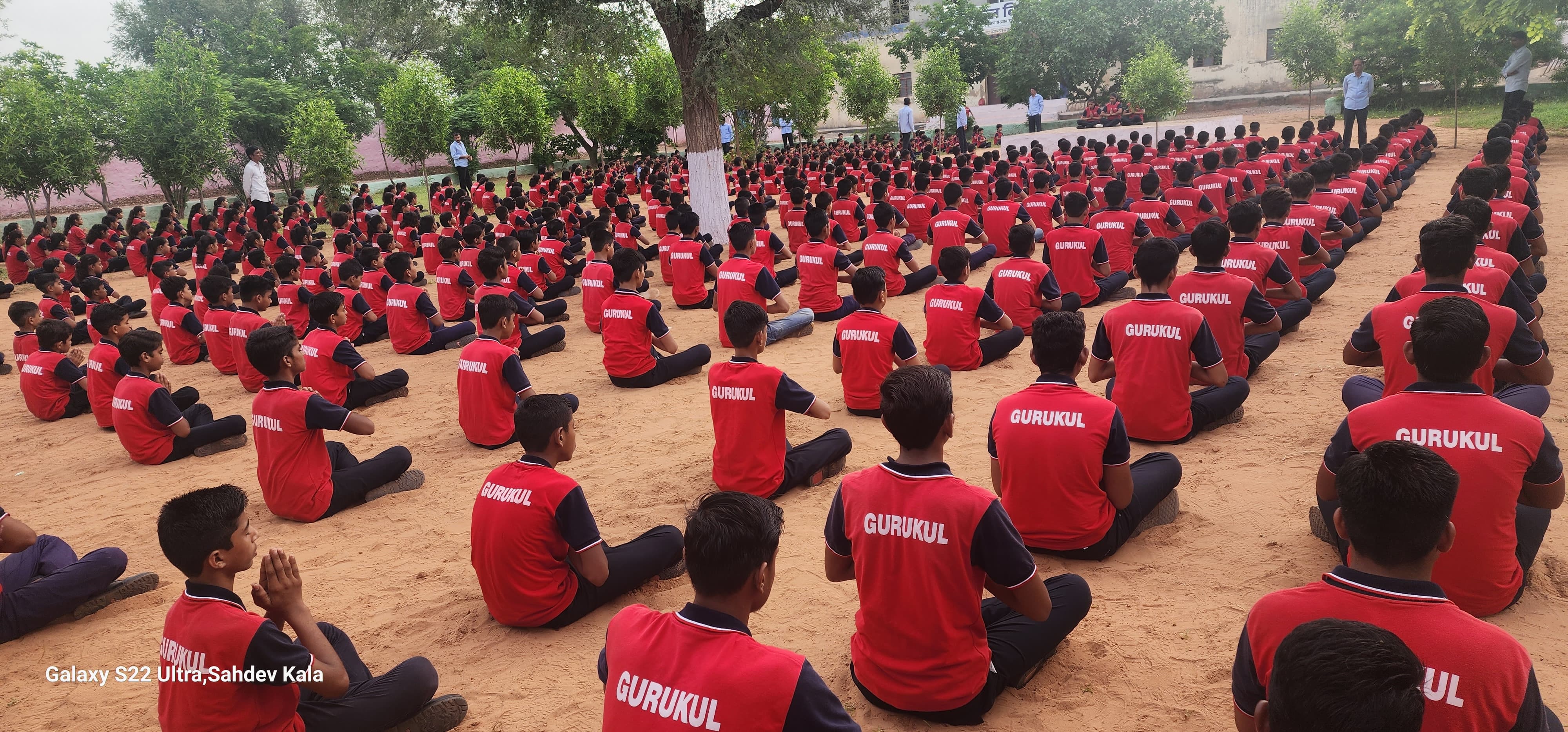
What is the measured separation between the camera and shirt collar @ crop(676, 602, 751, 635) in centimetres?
221

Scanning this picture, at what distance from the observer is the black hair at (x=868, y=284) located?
6133 mm

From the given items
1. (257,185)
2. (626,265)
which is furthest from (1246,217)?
(257,185)

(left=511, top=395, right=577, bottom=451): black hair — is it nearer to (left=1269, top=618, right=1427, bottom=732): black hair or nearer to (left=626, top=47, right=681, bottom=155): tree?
(left=1269, top=618, right=1427, bottom=732): black hair

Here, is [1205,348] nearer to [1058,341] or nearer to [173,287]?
[1058,341]

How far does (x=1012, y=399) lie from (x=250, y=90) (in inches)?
1214

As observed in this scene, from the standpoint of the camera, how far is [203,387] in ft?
32.0

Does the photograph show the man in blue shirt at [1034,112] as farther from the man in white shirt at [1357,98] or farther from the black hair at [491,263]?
the black hair at [491,263]

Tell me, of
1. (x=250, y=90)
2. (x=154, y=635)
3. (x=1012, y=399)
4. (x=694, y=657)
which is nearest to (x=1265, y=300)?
(x=1012, y=399)

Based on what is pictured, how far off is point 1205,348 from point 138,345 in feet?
23.2

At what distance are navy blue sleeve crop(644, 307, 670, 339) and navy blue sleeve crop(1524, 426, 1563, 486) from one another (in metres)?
5.79

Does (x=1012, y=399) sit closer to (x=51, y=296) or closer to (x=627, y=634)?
(x=627, y=634)

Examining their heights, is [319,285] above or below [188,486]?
above

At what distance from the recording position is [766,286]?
8703 millimetres

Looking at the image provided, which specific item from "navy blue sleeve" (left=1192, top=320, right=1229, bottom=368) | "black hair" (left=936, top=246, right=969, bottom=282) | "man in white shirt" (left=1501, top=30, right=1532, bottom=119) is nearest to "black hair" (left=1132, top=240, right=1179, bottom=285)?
"navy blue sleeve" (left=1192, top=320, right=1229, bottom=368)
